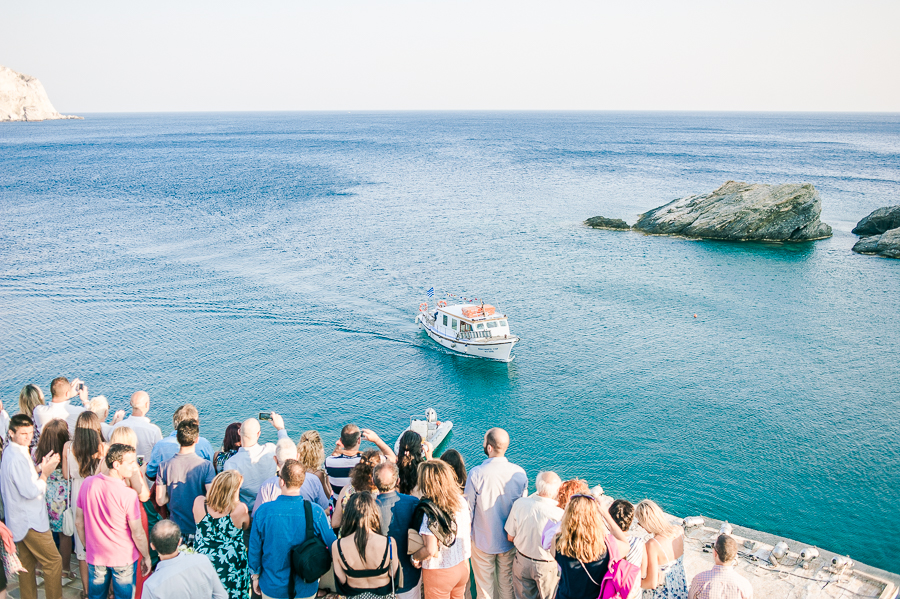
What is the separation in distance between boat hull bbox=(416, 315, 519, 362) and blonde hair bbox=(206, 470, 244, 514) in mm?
25771

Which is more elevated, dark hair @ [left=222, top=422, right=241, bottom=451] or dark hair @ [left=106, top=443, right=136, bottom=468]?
dark hair @ [left=106, top=443, right=136, bottom=468]

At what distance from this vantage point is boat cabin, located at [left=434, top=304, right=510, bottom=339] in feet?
107

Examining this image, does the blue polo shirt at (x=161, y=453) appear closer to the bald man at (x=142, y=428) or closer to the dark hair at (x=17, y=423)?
the bald man at (x=142, y=428)

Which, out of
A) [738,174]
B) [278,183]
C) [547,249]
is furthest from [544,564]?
[738,174]

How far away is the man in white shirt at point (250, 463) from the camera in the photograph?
780 centimetres

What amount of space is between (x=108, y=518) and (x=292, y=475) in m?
2.33

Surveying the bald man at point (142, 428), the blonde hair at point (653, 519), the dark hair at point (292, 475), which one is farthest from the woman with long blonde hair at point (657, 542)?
the bald man at point (142, 428)

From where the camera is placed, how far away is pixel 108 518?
22.5 feet

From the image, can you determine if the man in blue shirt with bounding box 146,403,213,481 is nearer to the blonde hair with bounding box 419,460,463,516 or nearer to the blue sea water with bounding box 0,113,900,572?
the blonde hair with bounding box 419,460,463,516

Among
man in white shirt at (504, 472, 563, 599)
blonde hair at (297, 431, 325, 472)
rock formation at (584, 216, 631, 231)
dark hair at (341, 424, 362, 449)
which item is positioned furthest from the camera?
rock formation at (584, 216, 631, 231)

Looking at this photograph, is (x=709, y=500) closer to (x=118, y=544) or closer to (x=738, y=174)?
(x=118, y=544)

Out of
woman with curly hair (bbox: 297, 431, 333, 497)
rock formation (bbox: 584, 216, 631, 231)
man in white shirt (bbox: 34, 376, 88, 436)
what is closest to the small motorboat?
man in white shirt (bbox: 34, 376, 88, 436)

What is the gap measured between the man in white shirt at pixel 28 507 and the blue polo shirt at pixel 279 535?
123 inches

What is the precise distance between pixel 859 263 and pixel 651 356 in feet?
102
